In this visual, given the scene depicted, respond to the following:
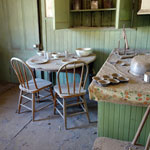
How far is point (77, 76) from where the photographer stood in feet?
10.8

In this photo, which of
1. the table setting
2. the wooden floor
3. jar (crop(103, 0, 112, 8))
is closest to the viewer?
the wooden floor

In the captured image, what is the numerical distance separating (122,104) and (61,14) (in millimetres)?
1759

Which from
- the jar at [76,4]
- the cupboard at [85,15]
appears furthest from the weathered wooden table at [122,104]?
the jar at [76,4]

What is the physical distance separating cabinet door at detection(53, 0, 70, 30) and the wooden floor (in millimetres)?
1295

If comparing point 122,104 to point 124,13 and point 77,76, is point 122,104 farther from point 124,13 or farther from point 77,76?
point 77,76

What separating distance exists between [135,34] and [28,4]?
1908 mm

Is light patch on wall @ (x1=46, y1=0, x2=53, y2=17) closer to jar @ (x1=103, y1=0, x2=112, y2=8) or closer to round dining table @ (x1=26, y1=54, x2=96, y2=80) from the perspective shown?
round dining table @ (x1=26, y1=54, x2=96, y2=80)

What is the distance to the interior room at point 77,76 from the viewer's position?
5.15 ft

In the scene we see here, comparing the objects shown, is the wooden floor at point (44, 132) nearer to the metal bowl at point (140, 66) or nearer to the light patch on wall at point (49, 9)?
the metal bowl at point (140, 66)

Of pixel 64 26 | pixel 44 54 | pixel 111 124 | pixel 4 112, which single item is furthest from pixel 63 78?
pixel 111 124

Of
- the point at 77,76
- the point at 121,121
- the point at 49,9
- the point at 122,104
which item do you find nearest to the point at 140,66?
the point at 122,104

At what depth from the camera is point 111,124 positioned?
175 cm

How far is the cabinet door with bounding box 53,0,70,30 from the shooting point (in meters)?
2.61

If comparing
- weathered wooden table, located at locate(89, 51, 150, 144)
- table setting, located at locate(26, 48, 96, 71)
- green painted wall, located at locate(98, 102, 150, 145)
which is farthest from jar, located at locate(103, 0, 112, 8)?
green painted wall, located at locate(98, 102, 150, 145)
